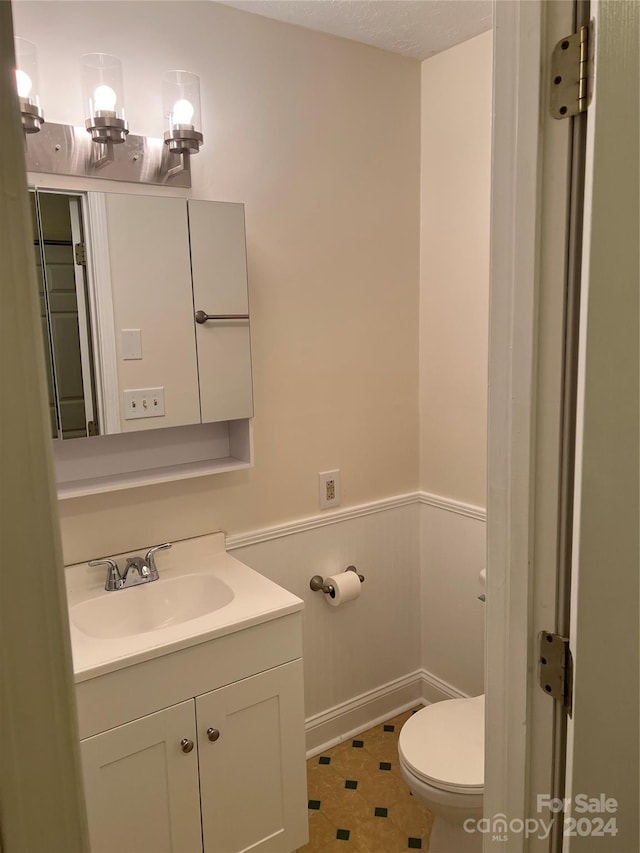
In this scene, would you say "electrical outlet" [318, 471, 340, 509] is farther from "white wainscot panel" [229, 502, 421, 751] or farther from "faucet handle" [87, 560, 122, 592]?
"faucet handle" [87, 560, 122, 592]

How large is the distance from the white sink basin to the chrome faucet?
2 centimetres

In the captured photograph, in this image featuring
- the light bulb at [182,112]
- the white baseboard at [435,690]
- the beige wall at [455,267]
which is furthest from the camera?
the white baseboard at [435,690]

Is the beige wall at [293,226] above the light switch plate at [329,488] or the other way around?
above

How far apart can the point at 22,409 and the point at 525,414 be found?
658 millimetres

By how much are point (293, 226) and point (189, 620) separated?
1.32 meters

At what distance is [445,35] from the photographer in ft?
7.39

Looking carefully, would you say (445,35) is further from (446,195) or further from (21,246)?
(21,246)

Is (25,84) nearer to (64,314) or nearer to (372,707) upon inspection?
(64,314)

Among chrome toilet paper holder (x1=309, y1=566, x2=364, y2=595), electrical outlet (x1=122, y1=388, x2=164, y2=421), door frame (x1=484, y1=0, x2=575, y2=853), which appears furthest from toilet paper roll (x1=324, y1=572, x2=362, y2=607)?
door frame (x1=484, y1=0, x2=575, y2=853)

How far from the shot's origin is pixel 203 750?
5.64 ft

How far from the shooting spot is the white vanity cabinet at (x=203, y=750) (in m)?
1.58

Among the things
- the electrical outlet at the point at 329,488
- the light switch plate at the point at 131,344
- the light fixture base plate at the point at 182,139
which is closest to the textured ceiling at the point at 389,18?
the light fixture base plate at the point at 182,139

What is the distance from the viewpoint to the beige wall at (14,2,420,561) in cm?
192

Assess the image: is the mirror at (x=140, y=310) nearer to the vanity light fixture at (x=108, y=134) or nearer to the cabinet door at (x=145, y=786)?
the vanity light fixture at (x=108, y=134)
